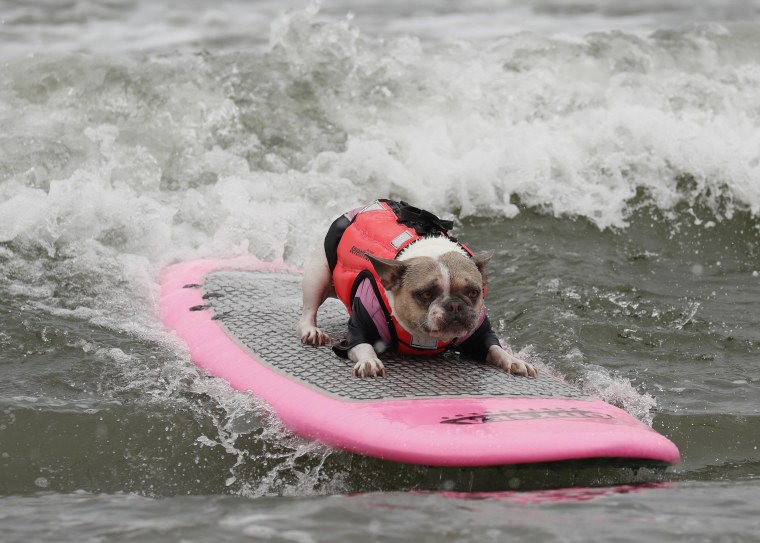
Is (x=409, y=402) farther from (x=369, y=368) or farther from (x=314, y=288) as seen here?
(x=314, y=288)

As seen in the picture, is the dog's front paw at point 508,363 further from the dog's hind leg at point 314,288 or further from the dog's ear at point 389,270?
the dog's hind leg at point 314,288

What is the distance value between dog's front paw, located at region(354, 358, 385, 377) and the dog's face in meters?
0.23

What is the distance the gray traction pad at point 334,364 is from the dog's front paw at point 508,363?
5 centimetres

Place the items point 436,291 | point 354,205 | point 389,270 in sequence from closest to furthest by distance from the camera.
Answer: point 436,291, point 389,270, point 354,205

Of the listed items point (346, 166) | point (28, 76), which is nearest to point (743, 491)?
point (346, 166)

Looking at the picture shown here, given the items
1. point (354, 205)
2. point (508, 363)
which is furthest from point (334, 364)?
point (354, 205)

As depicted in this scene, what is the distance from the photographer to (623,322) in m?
7.05

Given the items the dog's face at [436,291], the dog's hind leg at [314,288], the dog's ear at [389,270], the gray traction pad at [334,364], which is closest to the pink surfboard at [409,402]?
the gray traction pad at [334,364]

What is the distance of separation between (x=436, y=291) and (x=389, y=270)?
0.28 m

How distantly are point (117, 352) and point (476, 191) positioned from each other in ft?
14.1

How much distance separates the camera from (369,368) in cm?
488

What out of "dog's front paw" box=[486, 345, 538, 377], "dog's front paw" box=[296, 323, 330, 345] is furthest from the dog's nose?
"dog's front paw" box=[296, 323, 330, 345]

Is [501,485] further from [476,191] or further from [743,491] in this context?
[476,191]

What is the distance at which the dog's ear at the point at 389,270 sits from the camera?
4.80m
